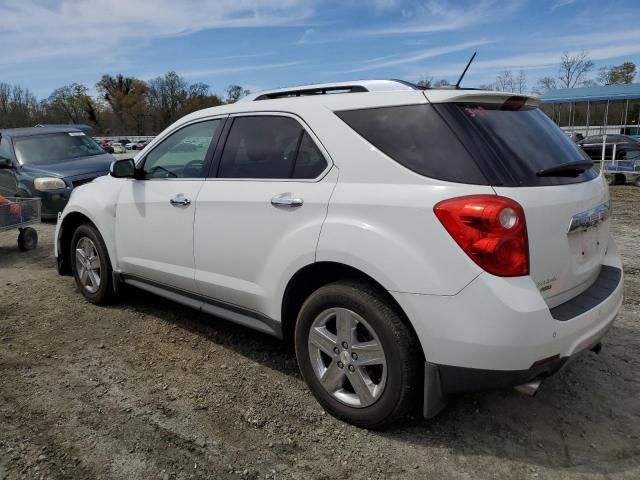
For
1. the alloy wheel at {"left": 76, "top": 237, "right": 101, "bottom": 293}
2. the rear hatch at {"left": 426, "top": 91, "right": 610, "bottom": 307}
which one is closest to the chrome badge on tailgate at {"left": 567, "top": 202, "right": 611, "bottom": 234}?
the rear hatch at {"left": 426, "top": 91, "right": 610, "bottom": 307}

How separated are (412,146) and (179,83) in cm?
9801

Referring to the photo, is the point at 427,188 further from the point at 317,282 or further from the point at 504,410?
the point at 504,410

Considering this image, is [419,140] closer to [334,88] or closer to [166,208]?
[334,88]

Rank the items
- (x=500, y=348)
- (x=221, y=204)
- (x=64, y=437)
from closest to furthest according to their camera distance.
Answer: (x=500, y=348)
(x=64, y=437)
(x=221, y=204)

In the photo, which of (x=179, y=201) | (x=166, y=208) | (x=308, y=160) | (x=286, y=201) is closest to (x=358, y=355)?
(x=286, y=201)

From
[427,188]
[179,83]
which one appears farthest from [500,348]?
[179,83]

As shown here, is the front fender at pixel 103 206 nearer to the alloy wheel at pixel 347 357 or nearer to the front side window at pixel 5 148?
the alloy wheel at pixel 347 357

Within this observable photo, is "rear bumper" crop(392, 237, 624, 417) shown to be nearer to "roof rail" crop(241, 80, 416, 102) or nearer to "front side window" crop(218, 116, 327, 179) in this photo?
"front side window" crop(218, 116, 327, 179)

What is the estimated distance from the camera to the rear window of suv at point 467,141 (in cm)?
252

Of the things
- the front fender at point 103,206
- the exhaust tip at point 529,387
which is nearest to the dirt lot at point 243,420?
the exhaust tip at point 529,387

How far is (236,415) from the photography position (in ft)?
10.2

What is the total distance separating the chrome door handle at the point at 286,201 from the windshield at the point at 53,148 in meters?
8.60

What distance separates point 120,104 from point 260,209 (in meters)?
101

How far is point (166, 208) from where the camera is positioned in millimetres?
3932
